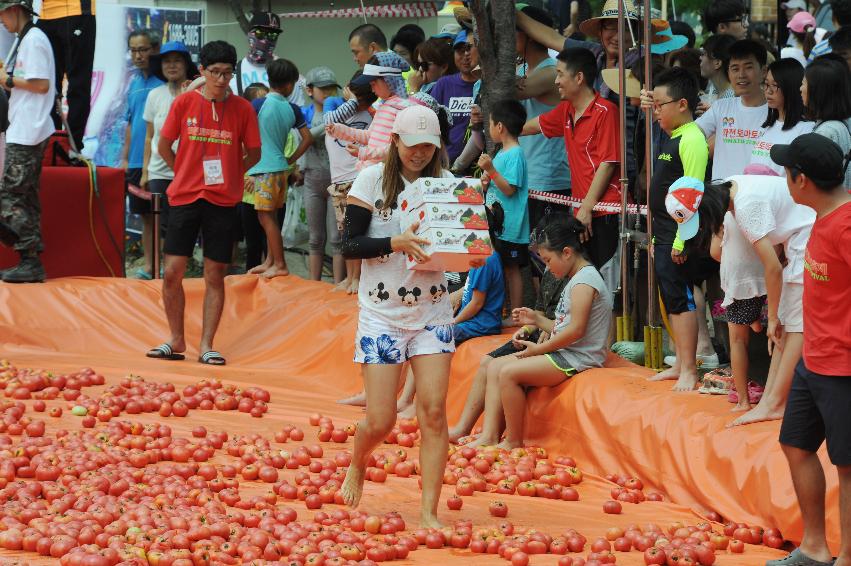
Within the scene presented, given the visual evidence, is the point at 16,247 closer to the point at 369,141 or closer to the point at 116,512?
the point at 369,141

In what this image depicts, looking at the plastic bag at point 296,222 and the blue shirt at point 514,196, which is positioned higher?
the blue shirt at point 514,196

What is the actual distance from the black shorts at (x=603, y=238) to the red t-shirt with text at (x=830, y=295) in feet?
10.1

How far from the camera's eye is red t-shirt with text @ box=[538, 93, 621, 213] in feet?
25.4

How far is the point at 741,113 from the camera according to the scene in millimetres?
7125

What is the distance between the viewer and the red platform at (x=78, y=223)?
10.7 meters

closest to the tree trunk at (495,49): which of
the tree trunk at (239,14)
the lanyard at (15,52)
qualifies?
the lanyard at (15,52)

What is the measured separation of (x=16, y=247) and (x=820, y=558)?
7.22 m

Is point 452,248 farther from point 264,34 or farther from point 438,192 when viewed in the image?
point 264,34

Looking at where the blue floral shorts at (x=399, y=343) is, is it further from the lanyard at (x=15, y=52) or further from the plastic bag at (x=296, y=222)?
the plastic bag at (x=296, y=222)

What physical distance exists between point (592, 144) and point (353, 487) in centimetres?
311

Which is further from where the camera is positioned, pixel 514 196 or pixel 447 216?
pixel 514 196

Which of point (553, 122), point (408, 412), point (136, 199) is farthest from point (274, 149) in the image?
point (408, 412)

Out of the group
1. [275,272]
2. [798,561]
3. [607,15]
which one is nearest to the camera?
[798,561]

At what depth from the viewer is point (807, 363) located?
482 cm
